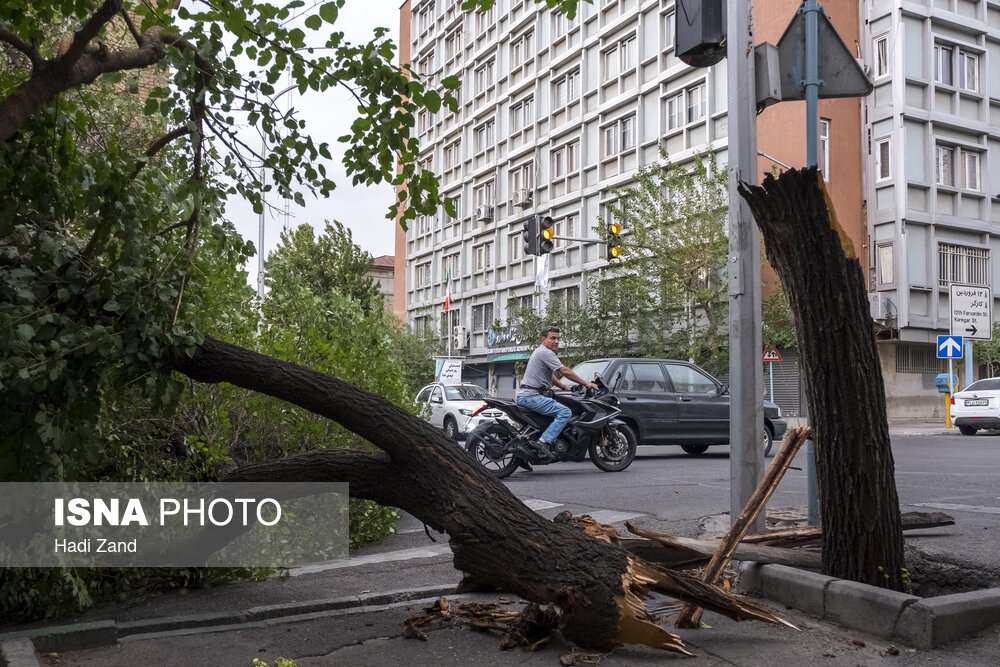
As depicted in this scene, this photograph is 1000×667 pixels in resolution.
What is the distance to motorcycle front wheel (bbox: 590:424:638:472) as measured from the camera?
1321cm

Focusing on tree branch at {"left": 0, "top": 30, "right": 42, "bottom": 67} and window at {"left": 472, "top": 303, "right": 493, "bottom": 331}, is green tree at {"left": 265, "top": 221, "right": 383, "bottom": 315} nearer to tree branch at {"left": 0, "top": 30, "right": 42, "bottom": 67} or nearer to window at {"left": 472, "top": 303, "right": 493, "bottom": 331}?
window at {"left": 472, "top": 303, "right": 493, "bottom": 331}

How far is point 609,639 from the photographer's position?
4.25 metres

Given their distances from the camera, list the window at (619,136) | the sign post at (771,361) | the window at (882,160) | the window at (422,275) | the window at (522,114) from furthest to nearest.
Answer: the window at (422,275)
the window at (522,114)
the window at (619,136)
the window at (882,160)
the sign post at (771,361)

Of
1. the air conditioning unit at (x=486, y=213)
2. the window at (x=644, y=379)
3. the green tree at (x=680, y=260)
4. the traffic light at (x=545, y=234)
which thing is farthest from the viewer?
the air conditioning unit at (x=486, y=213)

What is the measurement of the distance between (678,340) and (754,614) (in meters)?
27.1

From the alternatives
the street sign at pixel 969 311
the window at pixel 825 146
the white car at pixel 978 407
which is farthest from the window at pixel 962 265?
the white car at pixel 978 407

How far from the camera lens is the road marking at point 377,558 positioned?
6465 millimetres

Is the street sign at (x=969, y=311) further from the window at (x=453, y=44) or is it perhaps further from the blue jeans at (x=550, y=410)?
the window at (x=453, y=44)

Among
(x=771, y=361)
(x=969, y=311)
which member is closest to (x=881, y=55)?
(x=771, y=361)

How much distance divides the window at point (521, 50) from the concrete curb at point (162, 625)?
146 feet

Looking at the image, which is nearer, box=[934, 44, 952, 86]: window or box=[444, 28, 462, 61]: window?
box=[934, 44, 952, 86]: window

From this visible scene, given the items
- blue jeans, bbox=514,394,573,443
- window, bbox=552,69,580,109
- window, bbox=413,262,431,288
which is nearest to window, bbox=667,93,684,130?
window, bbox=552,69,580,109

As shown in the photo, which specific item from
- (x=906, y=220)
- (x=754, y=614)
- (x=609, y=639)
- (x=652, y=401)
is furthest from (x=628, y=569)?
(x=906, y=220)

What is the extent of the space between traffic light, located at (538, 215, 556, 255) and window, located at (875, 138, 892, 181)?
15898 millimetres
